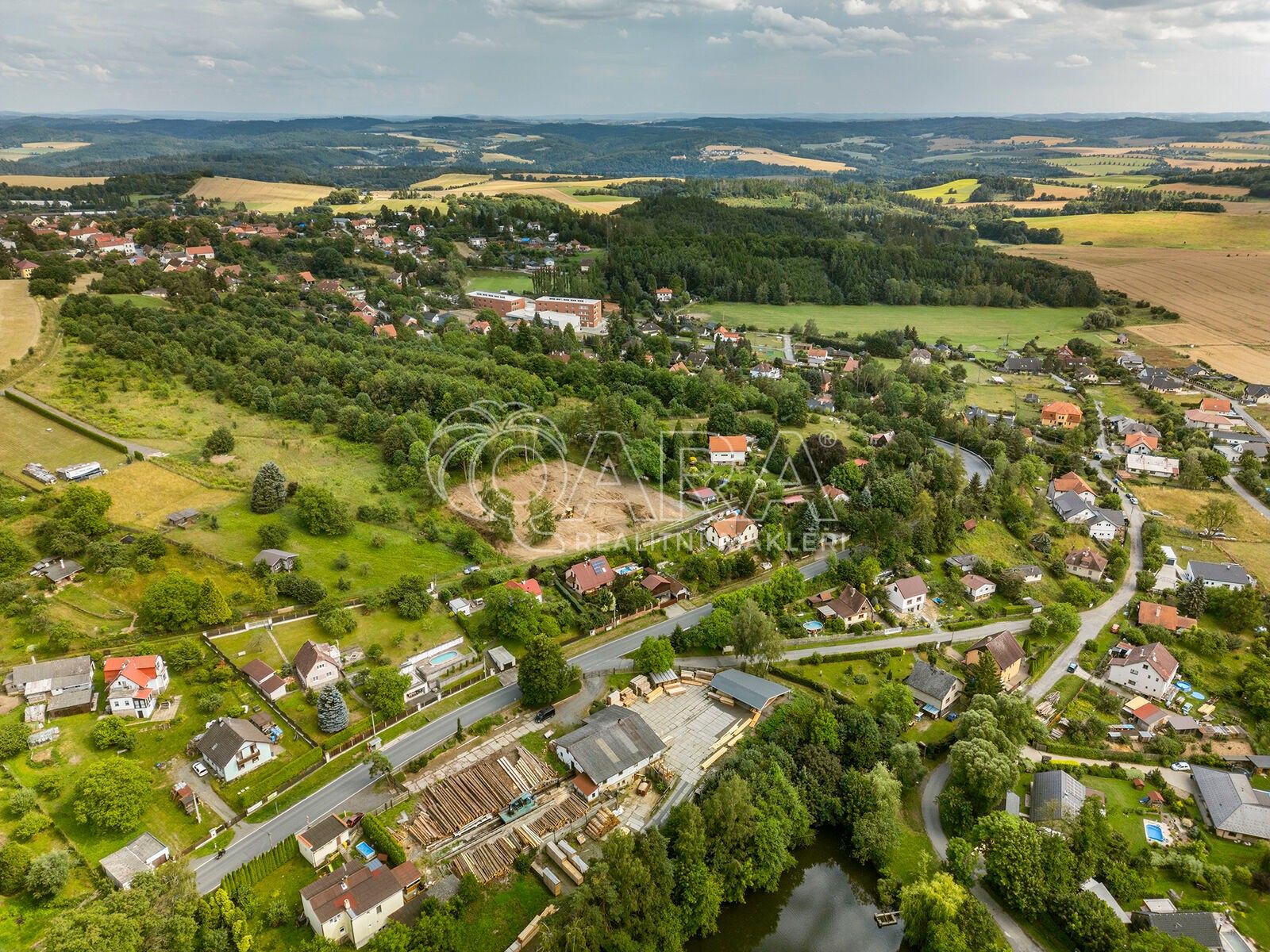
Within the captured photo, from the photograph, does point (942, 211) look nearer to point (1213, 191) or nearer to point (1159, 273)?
point (1213, 191)

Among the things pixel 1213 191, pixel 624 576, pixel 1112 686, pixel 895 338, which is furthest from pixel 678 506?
pixel 1213 191

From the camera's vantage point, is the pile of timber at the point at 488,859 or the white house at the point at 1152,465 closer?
the pile of timber at the point at 488,859

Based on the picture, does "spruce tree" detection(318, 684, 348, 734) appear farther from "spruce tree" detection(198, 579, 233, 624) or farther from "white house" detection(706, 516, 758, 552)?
"white house" detection(706, 516, 758, 552)

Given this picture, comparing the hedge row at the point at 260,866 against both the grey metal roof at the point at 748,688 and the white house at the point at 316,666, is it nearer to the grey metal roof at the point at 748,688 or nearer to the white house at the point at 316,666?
the white house at the point at 316,666

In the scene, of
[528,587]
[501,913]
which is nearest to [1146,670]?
[528,587]

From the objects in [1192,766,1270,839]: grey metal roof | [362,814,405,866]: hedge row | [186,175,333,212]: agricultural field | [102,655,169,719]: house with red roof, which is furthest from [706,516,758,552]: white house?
[186,175,333,212]: agricultural field

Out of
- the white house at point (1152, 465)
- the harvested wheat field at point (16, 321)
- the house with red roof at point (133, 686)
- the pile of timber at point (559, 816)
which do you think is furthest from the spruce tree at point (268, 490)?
the white house at point (1152, 465)

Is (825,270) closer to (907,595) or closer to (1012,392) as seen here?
(1012,392)

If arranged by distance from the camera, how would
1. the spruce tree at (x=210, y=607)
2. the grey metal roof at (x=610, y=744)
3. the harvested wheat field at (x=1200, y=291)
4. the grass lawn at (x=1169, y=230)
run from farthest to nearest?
the grass lawn at (x=1169, y=230) < the harvested wheat field at (x=1200, y=291) < the spruce tree at (x=210, y=607) < the grey metal roof at (x=610, y=744)
